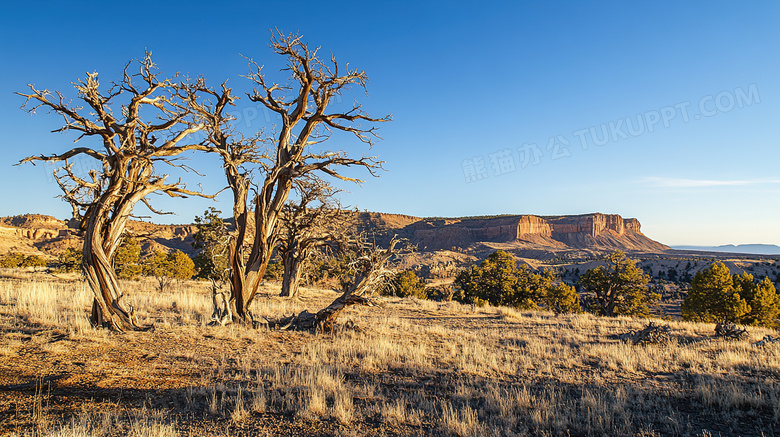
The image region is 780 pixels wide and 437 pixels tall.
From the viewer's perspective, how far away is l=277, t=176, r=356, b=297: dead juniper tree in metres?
14.4

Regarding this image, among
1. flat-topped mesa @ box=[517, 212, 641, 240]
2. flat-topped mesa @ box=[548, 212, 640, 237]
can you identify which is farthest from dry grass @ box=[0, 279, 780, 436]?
flat-topped mesa @ box=[548, 212, 640, 237]

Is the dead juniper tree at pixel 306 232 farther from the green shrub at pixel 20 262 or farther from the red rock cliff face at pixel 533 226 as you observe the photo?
the red rock cliff face at pixel 533 226

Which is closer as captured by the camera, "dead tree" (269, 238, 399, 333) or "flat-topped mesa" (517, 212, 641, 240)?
"dead tree" (269, 238, 399, 333)

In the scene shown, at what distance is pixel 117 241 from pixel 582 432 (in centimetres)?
935

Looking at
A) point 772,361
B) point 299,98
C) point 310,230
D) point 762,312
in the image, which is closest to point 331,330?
point 299,98

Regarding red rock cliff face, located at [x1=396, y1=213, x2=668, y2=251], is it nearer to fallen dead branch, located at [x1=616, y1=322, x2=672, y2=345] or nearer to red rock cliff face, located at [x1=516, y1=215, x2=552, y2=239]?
red rock cliff face, located at [x1=516, y1=215, x2=552, y2=239]

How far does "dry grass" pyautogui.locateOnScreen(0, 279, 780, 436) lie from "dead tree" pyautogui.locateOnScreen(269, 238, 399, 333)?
63 centimetres

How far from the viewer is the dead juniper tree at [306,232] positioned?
568 inches

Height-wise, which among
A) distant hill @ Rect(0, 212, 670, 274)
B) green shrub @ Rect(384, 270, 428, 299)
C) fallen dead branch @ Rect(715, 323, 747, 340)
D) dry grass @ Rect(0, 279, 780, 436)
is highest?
distant hill @ Rect(0, 212, 670, 274)

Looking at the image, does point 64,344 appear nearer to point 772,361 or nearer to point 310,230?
point 310,230

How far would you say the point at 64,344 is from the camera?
6.72 metres

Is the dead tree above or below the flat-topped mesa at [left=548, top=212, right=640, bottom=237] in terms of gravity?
below

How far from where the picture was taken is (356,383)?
6.29 m

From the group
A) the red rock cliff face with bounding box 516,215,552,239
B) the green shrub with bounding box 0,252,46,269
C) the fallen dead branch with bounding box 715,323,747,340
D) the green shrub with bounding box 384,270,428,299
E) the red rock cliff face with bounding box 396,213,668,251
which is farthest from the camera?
the red rock cliff face with bounding box 516,215,552,239
